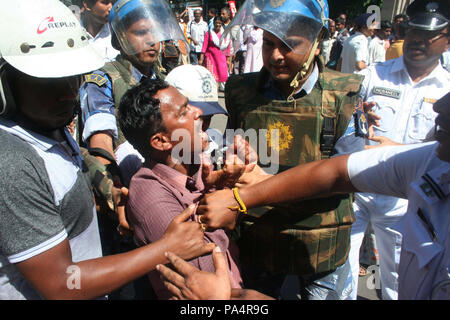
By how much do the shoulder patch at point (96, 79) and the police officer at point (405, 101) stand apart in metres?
2.05

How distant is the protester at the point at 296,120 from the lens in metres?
1.85

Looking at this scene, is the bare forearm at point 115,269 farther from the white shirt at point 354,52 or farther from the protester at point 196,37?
the protester at point 196,37

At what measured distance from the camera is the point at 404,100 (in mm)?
2834

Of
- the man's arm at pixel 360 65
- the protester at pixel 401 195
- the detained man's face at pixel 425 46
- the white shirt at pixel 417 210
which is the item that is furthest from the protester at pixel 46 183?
the man's arm at pixel 360 65

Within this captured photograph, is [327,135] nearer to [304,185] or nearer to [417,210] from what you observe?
[304,185]

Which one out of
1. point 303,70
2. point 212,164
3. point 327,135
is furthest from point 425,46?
point 212,164

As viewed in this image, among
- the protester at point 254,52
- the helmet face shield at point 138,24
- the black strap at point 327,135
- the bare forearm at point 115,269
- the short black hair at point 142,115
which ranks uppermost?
the helmet face shield at point 138,24

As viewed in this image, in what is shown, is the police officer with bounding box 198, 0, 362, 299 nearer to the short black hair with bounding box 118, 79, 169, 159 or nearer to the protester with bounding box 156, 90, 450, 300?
the protester with bounding box 156, 90, 450, 300

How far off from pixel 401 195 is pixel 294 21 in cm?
107

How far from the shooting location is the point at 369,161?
1.42 metres

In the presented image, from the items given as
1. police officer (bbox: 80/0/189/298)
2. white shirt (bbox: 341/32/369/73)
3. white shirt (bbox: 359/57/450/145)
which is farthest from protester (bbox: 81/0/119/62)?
white shirt (bbox: 341/32/369/73)

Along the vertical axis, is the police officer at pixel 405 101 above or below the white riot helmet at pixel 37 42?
below

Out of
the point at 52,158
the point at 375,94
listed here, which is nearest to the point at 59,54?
the point at 52,158
